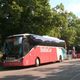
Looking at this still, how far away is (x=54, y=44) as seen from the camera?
123ft

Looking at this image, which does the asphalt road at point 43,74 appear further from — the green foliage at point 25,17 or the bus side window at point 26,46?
the green foliage at point 25,17

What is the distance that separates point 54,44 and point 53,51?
3.73 ft

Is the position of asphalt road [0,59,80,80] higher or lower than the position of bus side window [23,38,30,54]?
lower

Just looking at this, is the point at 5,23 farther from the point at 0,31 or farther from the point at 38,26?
the point at 38,26

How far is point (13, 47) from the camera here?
29219 millimetres

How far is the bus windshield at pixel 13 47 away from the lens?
28844 mm

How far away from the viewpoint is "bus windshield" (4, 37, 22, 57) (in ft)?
94.6

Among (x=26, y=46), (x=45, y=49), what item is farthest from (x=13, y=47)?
(x=45, y=49)

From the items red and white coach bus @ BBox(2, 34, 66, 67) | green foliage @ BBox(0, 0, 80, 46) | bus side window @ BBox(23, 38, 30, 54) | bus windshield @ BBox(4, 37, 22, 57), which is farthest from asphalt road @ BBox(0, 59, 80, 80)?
green foliage @ BBox(0, 0, 80, 46)

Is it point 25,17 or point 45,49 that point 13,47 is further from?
point 25,17

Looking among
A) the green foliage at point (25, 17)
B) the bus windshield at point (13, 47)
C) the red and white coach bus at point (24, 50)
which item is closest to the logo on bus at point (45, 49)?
the red and white coach bus at point (24, 50)

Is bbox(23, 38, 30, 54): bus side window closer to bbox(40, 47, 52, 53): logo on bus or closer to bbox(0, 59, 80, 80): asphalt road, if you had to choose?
bbox(40, 47, 52, 53): logo on bus

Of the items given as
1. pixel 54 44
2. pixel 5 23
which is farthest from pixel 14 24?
pixel 54 44

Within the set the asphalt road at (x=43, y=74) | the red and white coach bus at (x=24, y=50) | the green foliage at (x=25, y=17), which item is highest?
the green foliage at (x=25, y=17)
